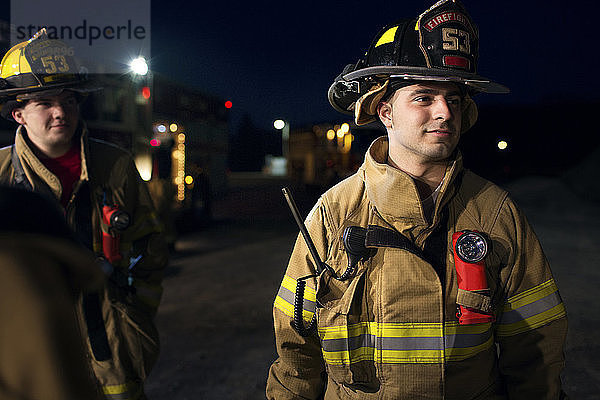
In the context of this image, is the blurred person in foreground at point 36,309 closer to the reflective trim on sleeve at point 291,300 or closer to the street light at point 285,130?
the reflective trim on sleeve at point 291,300

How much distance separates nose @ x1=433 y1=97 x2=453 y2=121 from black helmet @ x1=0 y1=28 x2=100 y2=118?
2089mm

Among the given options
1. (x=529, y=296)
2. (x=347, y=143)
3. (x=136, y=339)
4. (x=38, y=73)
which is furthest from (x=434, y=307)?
(x=347, y=143)

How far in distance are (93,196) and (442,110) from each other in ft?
6.59

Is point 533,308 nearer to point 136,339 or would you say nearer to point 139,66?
point 136,339

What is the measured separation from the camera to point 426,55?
5.81 ft

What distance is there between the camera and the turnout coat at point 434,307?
1644mm

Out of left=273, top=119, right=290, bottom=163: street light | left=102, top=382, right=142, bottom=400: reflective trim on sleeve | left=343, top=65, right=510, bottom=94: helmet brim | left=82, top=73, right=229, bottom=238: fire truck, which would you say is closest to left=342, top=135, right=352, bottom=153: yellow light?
left=273, top=119, right=290, bottom=163: street light

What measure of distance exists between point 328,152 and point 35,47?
21798 mm

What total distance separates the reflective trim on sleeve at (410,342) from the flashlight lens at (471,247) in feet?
0.74

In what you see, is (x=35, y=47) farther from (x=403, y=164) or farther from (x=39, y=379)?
(x=39, y=379)

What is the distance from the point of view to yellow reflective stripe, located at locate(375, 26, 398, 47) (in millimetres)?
1886

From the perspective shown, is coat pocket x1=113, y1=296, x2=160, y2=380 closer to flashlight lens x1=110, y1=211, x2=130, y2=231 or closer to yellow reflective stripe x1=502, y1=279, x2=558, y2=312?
flashlight lens x1=110, y1=211, x2=130, y2=231

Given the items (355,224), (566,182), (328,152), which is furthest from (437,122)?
(566,182)
